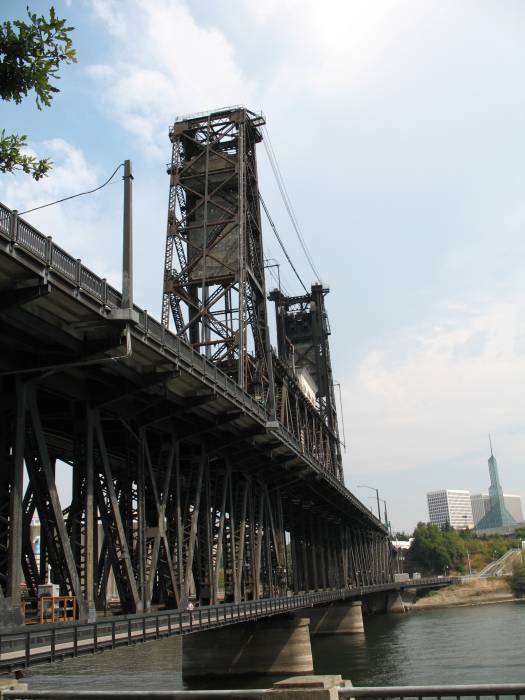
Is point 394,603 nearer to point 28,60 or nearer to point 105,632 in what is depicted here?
point 105,632

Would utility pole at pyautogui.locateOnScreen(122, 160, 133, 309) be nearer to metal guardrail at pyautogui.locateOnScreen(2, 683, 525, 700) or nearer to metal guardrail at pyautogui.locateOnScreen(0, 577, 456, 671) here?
metal guardrail at pyautogui.locateOnScreen(0, 577, 456, 671)

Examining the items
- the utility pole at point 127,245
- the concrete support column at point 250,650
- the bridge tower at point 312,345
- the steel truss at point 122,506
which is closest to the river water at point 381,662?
the concrete support column at point 250,650

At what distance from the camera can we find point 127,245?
77.2 feet

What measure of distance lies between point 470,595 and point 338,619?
203 ft

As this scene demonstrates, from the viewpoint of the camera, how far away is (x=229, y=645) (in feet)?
152

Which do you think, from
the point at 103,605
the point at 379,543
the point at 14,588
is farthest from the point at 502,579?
the point at 14,588

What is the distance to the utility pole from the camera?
2289cm

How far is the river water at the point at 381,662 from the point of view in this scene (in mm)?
39531

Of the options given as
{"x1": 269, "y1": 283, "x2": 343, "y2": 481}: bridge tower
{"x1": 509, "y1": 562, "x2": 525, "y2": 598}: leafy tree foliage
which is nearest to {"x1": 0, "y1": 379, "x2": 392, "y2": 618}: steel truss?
{"x1": 269, "y1": 283, "x2": 343, "y2": 481}: bridge tower

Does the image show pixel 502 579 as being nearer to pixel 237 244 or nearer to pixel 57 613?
pixel 237 244

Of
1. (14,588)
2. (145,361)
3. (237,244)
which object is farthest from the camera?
(237,244)

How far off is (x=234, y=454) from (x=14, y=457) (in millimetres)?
20727

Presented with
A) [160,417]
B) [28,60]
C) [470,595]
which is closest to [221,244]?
[160,417]

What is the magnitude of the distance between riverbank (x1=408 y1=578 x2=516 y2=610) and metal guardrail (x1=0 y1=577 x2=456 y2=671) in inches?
3891
